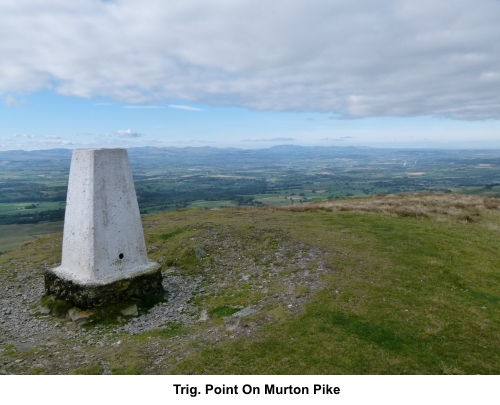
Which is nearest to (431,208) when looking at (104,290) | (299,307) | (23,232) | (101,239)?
(299,307)

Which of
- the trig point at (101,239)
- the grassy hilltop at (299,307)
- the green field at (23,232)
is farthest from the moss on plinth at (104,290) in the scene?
the green field at (23,232)

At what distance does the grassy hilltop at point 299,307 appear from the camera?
7.56 metres

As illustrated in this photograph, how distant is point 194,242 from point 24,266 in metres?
8.10

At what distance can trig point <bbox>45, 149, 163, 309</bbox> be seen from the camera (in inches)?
451

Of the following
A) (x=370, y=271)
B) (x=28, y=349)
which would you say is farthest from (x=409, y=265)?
(x=28, y=349)

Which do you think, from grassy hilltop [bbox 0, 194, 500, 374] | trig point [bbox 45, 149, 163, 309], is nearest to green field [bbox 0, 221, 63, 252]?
grassy hilltop [bbox 0, 194, 500, 374]

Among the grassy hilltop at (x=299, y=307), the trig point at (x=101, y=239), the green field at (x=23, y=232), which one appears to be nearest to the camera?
the grassy hilltop at (x=299, y=307)

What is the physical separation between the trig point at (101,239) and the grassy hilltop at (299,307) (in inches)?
37.2

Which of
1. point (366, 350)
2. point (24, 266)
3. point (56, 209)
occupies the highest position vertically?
point (366, 350)

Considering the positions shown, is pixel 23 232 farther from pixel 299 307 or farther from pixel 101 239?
pixel 299 307

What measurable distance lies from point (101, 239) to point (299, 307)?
6.86 metres

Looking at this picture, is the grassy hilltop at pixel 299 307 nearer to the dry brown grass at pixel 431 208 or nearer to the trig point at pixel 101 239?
the trig point at pixel 101 239

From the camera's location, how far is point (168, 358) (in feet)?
25.4
